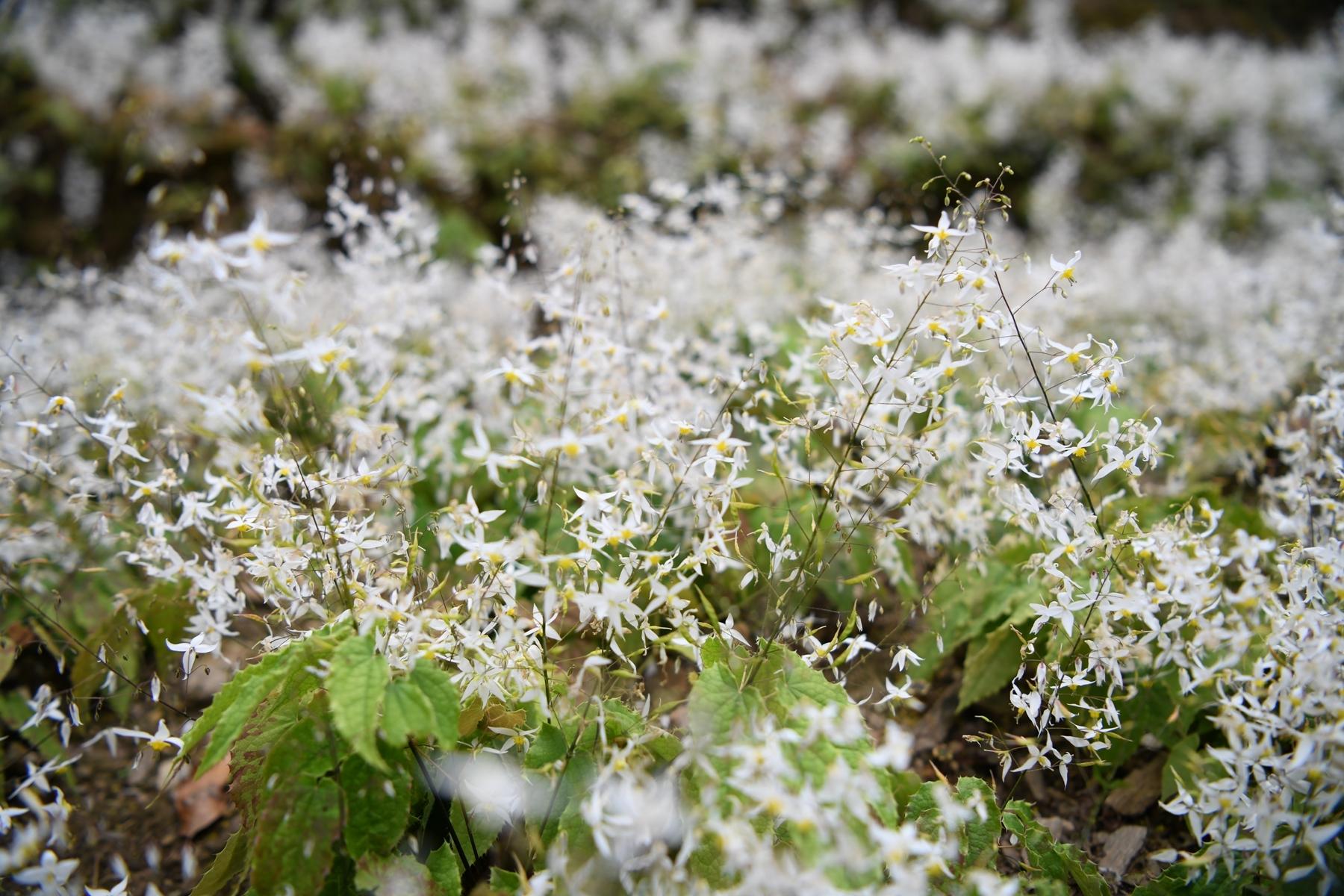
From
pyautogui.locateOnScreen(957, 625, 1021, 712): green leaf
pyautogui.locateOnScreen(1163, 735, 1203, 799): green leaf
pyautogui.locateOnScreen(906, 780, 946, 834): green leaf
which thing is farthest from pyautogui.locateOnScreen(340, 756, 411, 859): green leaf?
pyautogui.locateOnScreen(1163, 735, 1203, 799): green leaf

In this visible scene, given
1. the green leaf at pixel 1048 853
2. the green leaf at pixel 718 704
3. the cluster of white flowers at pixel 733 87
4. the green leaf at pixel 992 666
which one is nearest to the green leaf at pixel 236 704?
the green leaf at pixel 718 704

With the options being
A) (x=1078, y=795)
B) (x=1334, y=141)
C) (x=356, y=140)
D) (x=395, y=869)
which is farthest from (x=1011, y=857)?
(x=1334, y=141)

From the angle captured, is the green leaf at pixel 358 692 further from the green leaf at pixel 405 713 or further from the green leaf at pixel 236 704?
the green leaf at pixel 236 704

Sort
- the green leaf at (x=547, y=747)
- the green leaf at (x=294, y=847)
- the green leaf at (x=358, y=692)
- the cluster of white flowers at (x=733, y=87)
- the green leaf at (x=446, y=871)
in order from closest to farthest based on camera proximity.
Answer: the green leaf at (x=358, y=692) → the green leaf at (x=294, y=847) → the green leaf at (x=446, y=871) → the green leaf at (x=547, y=747) → the cluster of white flowers at (x=733, y=87)

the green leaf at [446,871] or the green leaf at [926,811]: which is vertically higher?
the green leaf at [926,811]

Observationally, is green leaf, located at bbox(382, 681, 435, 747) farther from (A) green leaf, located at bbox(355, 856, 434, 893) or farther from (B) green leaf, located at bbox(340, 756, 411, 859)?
(A) green leaf, located at bbox(355, 856, 434, 893)

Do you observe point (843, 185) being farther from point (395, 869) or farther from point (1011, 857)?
point (395, 869)
